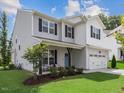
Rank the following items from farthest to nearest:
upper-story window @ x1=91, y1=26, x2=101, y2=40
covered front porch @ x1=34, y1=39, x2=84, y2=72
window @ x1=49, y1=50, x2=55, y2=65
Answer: upper-story window @ x1=91, y1=26, x2=101, y2=40
window @ x1=49, y1=50, x2=55, y2=65
covered front porch @ x1=34, y1=39, x2=84, y2=72

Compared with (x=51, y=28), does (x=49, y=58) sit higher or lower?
lower

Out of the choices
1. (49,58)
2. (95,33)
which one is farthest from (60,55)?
(95,33)

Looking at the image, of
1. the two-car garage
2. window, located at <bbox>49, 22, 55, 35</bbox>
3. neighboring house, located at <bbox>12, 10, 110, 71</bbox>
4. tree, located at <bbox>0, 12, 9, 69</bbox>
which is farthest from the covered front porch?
tree, located at <bbox>0, 12, 9, 69</bbox>

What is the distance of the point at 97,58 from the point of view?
1034 inches

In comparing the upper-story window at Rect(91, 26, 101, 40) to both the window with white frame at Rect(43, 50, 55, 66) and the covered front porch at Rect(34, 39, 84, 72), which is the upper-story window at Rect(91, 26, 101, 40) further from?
the window with white frame at Rect(43, 50, 55, 66)

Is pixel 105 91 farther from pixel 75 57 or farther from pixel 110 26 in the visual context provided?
pixel 110 26

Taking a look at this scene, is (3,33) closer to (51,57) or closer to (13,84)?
(51,57)

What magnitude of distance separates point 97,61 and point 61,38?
717 centimetres

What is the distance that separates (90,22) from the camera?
25.4m

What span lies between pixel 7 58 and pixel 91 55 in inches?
507

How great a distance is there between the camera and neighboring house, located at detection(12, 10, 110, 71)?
1988 cm

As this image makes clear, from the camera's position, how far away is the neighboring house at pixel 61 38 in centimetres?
1988

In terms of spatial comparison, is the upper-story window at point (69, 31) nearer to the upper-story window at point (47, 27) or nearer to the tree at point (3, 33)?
the upper-story window at point (47, 27)

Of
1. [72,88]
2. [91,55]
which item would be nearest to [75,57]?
[91,55]
